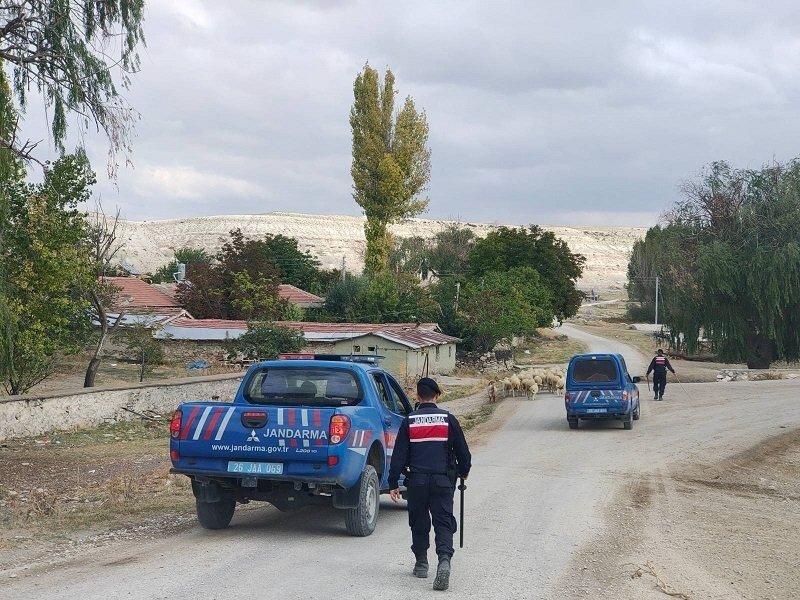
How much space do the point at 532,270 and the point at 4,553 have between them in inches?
3036

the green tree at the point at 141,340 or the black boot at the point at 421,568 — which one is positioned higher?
the black boot at the point at 421,568

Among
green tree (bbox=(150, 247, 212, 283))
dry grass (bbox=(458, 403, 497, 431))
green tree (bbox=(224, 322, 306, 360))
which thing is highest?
green tree (bbox=(150, 247, 212, 283))

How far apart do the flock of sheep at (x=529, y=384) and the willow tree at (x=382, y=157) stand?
103 ft

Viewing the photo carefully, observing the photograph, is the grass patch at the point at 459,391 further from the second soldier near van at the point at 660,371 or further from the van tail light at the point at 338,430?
the van tail light at the point at 338,430

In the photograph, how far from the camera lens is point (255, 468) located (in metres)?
9.53

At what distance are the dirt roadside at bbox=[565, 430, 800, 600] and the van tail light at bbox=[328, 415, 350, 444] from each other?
2654 millimetres

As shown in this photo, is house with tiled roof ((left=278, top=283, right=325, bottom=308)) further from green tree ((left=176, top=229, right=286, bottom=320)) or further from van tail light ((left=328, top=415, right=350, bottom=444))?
van tail light ((left=328, top=415, right=350, bottom=444))

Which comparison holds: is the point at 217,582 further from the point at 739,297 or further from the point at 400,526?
the point at 739,297

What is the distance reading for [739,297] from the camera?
49.9m

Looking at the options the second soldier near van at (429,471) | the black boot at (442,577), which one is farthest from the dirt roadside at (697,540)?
the second soldier near van at (429,471)

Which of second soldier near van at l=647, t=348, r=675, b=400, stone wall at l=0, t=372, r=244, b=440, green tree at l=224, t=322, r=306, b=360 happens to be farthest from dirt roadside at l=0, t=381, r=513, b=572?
green tree at l=224, t=322, r=306, b=360

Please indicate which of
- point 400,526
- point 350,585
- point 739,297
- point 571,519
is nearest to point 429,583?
point 350,585

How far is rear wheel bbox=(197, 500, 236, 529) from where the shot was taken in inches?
397

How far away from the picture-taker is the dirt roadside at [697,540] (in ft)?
26.5
